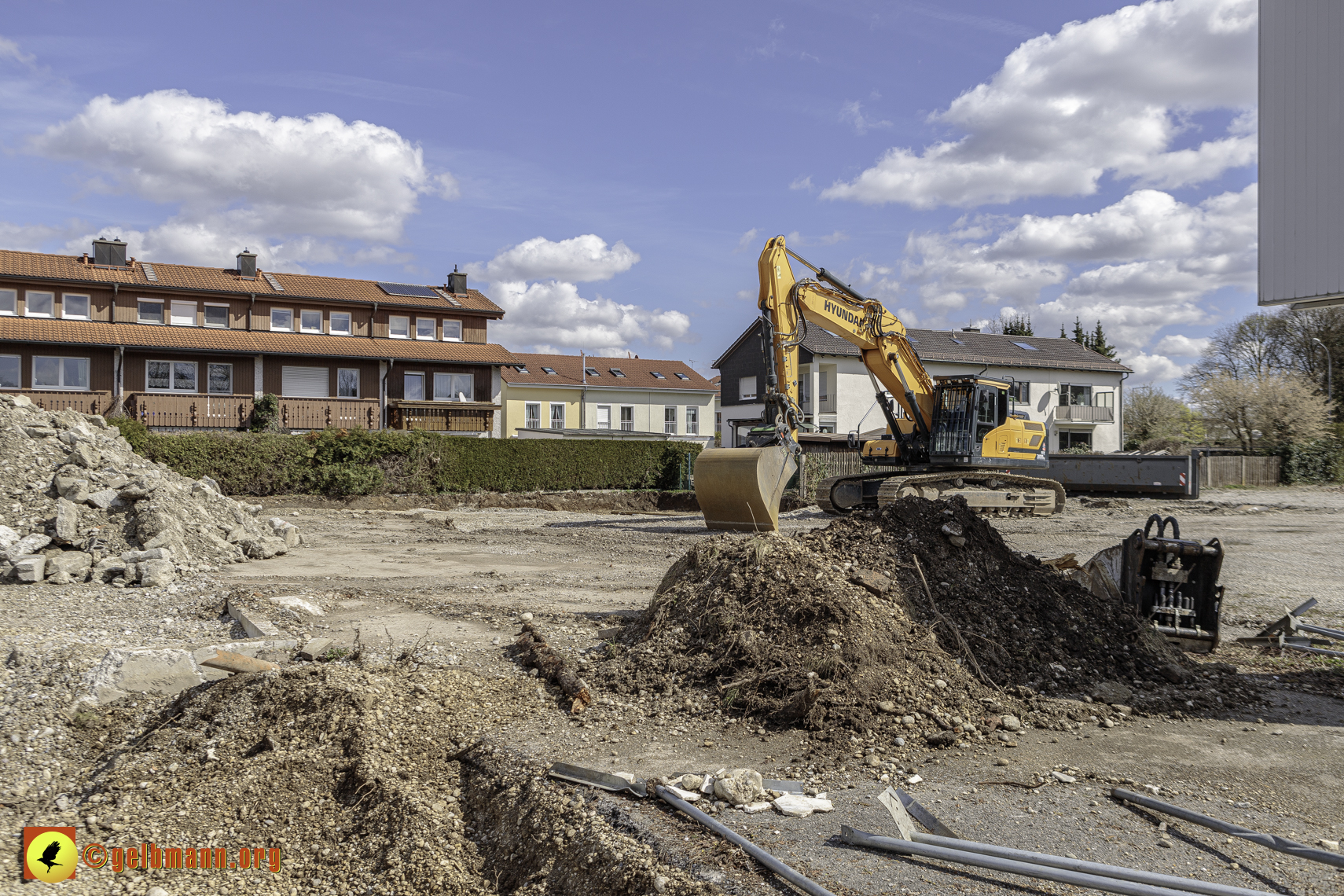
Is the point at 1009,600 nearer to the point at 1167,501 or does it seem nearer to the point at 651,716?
the point at 651,716

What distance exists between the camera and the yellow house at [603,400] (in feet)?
154

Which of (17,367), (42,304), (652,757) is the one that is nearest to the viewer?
(652,757)

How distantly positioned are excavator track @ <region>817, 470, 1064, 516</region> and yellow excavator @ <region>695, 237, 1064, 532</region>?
0.03 meters

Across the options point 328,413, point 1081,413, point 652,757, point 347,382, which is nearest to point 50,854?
point 652,757

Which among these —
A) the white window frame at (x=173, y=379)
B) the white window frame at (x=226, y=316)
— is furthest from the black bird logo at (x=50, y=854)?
the white window frame at (x=226, y=316)

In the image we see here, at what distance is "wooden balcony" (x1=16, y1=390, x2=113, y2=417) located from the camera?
29828 millimetres

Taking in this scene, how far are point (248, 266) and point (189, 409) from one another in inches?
297

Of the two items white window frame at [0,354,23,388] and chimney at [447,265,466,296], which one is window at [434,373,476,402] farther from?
white window frame at [0,354,23,388]

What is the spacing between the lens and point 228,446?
76.1 ft

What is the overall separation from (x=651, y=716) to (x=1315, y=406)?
141ft

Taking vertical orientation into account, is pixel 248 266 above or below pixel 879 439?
above

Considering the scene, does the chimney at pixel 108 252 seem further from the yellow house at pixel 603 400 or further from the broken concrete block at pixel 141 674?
the broken concrete block at pixel 141 674

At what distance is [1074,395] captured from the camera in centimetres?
4859

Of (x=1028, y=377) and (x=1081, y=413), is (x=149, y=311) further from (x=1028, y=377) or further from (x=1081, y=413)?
(x=1081, y=413)
